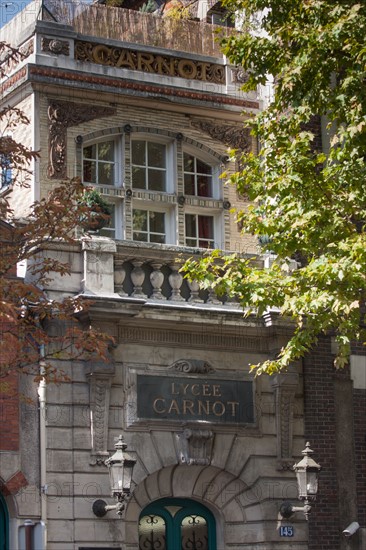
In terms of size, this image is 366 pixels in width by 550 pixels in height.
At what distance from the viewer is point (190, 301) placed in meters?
24.4

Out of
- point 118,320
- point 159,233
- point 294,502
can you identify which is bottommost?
point 294,502

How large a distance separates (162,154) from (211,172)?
1.01 m

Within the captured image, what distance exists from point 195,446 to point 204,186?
4980mm

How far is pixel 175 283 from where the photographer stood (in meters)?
24.3

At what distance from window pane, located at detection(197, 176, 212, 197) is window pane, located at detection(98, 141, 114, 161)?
176 cm

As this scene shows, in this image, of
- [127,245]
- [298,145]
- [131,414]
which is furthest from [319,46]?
[131,414]

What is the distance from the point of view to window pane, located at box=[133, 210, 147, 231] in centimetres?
2555

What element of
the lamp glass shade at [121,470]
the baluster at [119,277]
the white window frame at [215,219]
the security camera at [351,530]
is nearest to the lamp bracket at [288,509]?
the security camera at [351,530]

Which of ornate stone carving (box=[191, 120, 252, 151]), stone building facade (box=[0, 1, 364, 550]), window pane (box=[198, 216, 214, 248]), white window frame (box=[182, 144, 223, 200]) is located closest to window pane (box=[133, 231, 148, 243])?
stone building facade (box=[0, 1, 364, 550])

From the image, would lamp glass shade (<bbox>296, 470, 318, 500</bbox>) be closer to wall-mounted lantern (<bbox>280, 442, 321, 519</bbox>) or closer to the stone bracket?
wall-mounted lantern (<bbox>280, 442, 321, 519</bbox>)

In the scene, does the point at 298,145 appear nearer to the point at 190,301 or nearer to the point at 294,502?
the point at 190,301

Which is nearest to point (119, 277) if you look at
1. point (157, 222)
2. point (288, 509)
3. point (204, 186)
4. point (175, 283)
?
point (175, 283)

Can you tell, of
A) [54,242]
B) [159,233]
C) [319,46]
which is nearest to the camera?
[319,46]

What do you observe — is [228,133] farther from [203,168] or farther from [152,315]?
[152,315]
